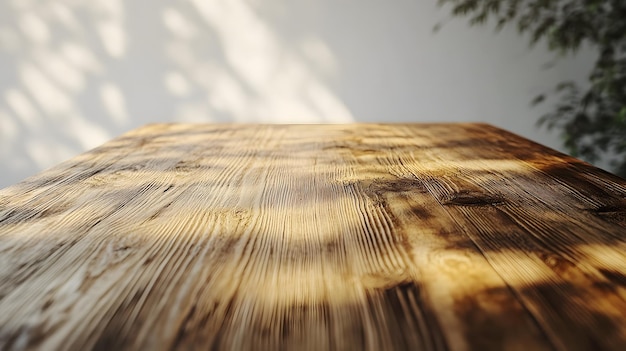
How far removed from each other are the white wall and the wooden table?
211 centimetres

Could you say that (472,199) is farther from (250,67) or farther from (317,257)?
(250,67)

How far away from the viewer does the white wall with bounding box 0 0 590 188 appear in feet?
9.73

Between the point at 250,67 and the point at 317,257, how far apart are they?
2616 mm

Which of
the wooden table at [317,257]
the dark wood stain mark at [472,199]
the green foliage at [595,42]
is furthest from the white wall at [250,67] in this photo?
the dark wood stain mark at [472,199]

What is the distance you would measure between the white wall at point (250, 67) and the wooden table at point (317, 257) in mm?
2113

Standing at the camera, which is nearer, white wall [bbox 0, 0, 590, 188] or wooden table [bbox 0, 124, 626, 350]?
wooden table [bbox 0, 124, 626, 350]

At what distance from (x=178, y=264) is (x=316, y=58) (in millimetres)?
2596

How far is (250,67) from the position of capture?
3.06 metres

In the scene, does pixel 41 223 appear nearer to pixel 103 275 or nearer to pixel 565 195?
pixel 103 275

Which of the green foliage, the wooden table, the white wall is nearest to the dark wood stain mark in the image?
the wooden table

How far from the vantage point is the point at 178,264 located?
0.56 m

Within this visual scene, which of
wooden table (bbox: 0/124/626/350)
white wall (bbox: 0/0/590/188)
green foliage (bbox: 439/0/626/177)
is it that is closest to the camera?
wooden table (bbox: 0/124/626/350)

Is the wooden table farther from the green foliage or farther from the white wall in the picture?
the white wall

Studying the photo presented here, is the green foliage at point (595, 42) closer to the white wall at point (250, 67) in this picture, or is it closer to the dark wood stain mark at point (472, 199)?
the white wall at point (250, 67)
